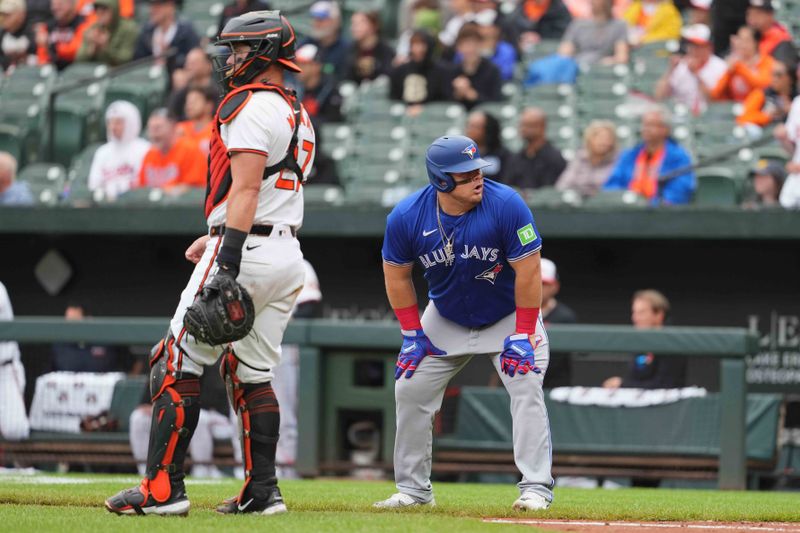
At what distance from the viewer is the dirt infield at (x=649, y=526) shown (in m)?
4.96

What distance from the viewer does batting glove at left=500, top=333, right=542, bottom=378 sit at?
542 centimetres

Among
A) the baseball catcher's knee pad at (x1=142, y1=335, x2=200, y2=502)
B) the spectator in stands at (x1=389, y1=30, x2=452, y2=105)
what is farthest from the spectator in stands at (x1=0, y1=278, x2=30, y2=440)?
the spectator in stands at (x1=389, y1=30, x2=452, y2=105)

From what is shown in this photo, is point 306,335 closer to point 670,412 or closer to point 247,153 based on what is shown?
point 670,412

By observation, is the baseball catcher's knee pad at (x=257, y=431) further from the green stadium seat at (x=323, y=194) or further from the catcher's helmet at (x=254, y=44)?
the green stadium seat at (x=323, y=194)

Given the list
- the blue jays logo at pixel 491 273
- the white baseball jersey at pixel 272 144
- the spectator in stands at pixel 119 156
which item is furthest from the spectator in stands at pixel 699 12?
the white baseball jersey at pixel 272 144

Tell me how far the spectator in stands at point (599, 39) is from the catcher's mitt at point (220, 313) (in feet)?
27.3

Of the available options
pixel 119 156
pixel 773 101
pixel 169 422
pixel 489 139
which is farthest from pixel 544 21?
pixel 169 422

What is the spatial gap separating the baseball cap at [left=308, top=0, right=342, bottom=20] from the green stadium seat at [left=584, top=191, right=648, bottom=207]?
4.07m

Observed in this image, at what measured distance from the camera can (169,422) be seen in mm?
4902

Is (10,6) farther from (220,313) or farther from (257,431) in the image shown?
(220,313)

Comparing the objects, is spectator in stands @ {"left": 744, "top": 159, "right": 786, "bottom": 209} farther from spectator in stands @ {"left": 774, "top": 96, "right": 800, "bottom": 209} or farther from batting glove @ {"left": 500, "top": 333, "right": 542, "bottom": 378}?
batting glove @ {"left": 500, "top": 333, "right": 542, "bottom": 378}

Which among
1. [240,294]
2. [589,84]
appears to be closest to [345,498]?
[240,294]

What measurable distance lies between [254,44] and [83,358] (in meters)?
4.55

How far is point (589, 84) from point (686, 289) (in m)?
2.46
